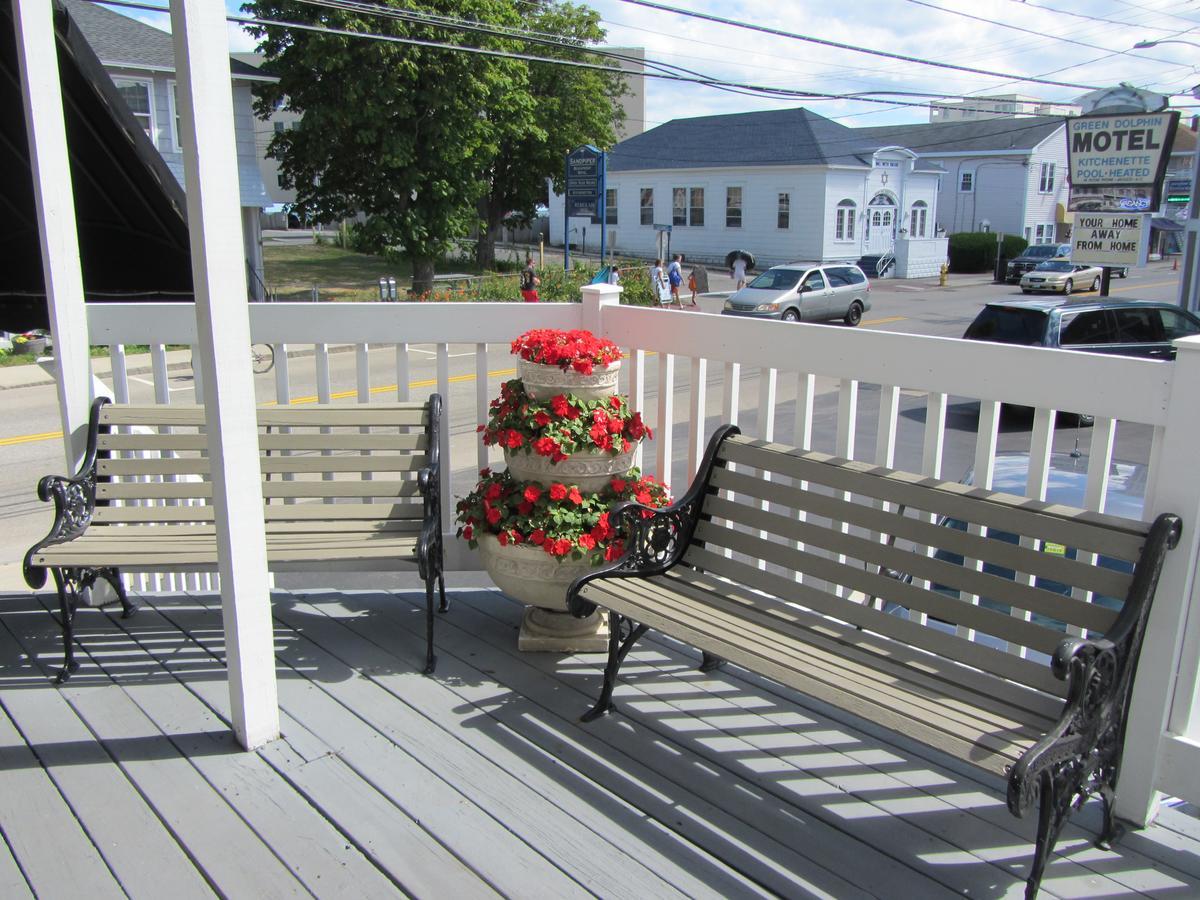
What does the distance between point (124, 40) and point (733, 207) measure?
24455mm

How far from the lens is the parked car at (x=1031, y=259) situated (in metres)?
37.6

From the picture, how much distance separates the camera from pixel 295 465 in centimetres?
364

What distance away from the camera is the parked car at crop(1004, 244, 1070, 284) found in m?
37.6

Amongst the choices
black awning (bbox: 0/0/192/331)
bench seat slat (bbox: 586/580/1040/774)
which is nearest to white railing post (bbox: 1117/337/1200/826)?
bench seat slat (bbox: 586/580/1040/774)

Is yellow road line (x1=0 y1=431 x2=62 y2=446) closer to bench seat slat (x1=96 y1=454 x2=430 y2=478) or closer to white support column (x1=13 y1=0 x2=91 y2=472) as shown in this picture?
white support column (x1=13 y1=0 x2=91 y2=472)

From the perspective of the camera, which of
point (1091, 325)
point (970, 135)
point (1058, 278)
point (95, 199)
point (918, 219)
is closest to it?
point (95, 199)

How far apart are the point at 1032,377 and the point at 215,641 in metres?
2.90

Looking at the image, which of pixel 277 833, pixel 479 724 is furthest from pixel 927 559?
pixel 277 833

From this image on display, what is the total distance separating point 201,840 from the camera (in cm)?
236

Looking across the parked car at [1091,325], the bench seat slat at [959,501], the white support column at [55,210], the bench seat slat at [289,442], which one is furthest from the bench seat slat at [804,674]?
the parked car at [1091,325]

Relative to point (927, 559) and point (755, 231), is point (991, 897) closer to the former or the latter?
point (927, 559)

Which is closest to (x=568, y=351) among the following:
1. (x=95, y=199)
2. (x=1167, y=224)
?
(x=95, y=199)

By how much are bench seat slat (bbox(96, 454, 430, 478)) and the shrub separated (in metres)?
43.6

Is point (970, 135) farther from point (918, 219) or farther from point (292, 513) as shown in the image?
point (292, 513)
